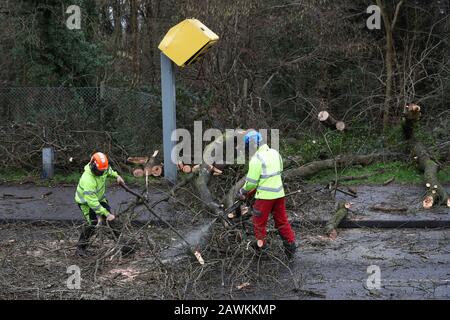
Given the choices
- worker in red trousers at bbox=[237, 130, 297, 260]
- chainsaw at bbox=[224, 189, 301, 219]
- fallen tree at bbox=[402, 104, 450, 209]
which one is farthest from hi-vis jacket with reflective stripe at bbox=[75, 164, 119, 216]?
fallen tree at bbox=[402, 104, 450, 209]

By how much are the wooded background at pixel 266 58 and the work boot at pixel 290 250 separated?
4619mm

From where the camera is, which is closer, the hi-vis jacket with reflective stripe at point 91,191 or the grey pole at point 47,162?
the hi-vis jacket with reflective stripe at point 91,191

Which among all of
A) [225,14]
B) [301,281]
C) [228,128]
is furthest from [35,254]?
[225,14]

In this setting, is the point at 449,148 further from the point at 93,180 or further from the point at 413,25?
the point at 93,180

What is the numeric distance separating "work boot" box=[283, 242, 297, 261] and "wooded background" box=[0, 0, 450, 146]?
15.2 feet

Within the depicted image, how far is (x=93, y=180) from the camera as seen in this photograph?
27.4 ft

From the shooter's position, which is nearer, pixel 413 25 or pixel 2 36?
pixel 2 36

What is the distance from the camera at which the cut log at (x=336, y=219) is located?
9.27 m

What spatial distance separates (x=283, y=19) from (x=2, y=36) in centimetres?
711

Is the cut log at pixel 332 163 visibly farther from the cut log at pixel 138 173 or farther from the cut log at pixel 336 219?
the cut log at pixel 138 173

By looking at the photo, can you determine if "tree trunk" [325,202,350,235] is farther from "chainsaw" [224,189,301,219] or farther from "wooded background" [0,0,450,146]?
"wooded background" [0,0,450,146]

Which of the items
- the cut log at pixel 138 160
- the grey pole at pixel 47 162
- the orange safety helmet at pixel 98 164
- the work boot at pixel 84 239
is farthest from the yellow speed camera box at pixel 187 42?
the work boot at pixel 84 239

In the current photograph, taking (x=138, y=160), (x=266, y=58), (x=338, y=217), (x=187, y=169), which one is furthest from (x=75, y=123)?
(x=338, y=217)
